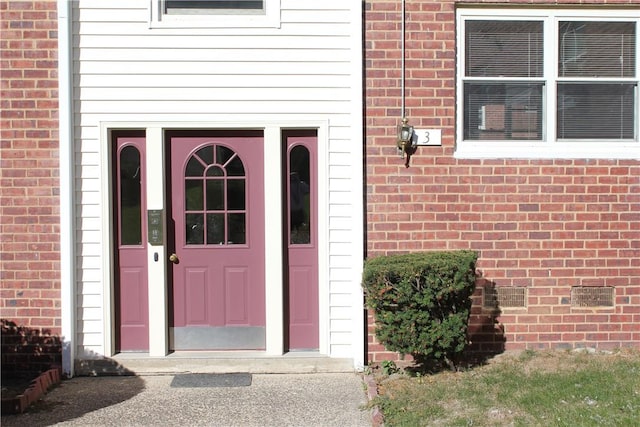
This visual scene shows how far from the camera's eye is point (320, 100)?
6613 mm

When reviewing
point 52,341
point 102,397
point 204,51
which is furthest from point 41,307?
point 204,51

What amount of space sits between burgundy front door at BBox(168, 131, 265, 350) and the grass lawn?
5.51 ft

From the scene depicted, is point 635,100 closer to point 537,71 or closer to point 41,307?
point 537,71

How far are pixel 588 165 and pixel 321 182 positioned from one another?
8.44 feet

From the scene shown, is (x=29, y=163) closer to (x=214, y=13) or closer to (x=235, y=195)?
(x=235, y=195)

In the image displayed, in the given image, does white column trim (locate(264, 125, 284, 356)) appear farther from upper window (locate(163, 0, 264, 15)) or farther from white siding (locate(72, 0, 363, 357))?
upper window (locate(163, 0, 264, 15))

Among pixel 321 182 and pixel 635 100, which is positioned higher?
pixel 635 100

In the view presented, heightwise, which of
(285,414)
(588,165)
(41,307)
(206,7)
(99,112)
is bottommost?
(285,414)

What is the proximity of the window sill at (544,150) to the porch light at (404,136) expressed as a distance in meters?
0.49

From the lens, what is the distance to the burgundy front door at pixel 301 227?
6.75m

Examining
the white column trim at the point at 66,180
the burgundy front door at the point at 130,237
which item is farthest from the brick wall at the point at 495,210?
the white column trim at the point at 66,180

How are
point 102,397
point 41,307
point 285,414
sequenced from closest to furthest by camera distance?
point 285,414, point 102,397, point 41,307

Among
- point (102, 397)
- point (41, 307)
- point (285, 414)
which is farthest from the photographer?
point (41, 307)

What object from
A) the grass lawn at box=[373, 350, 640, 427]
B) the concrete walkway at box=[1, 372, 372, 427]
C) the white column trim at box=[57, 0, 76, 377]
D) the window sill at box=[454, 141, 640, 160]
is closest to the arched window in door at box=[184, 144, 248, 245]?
the white column trim at box=[57, 0, 76, 377]
